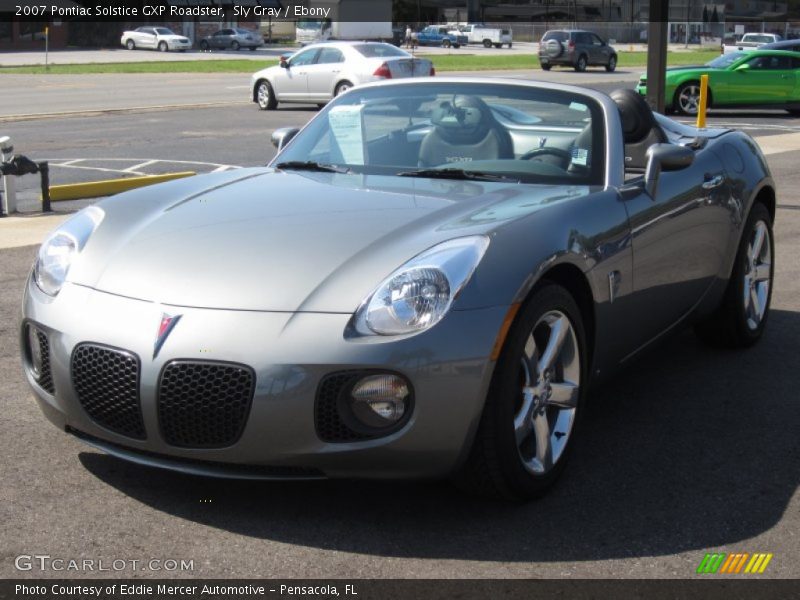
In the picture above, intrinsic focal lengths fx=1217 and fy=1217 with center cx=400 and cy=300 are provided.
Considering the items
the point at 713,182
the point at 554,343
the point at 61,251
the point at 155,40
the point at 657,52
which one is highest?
the point at 155,40

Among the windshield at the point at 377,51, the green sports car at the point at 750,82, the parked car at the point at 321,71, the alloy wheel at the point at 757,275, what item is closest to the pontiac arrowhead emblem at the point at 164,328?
the alloy wheel at the point at 757,275

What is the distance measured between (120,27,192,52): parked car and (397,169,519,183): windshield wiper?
62.6 meters

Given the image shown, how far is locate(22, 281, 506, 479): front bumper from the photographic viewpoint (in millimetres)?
3592

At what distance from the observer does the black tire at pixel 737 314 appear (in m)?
6.04

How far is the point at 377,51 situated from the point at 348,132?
21024 mm

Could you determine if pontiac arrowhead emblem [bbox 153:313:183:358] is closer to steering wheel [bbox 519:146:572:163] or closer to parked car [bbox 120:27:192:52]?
steering wheel [bbox 519:146:572:163]

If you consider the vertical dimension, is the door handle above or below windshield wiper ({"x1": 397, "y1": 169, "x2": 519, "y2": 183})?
below

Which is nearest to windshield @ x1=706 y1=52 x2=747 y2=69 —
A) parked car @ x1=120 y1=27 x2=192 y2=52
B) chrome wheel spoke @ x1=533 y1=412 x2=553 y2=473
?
chrome wheel spoke @ x1=533 y1=412 x2=553 y2=473

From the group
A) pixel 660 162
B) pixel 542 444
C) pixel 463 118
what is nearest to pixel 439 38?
pixel 463 118

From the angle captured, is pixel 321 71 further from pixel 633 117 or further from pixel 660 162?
pixel 660 162

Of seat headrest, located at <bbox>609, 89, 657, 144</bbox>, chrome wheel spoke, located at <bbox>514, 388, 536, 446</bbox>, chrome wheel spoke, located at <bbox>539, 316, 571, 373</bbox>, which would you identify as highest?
seat headrest, located at <bbox>609, 89, 657, 144</bbox>

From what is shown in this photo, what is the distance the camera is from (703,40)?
315ft

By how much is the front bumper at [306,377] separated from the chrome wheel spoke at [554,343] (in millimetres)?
405

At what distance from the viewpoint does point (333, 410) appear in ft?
11.9
